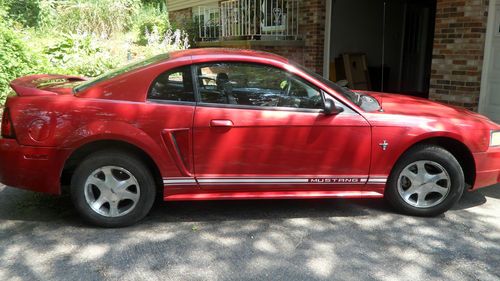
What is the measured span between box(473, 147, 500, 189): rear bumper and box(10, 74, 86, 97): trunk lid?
12.6 ft

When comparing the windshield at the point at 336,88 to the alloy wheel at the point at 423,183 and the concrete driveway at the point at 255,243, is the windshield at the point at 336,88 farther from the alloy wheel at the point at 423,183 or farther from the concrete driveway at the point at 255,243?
the concrete driveway at the point at 255,243

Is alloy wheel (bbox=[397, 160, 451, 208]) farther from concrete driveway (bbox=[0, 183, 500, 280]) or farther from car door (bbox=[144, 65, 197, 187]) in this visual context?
car door (bbox=[144, 65, 197, 187])

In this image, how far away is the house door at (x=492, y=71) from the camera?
6.87 metres

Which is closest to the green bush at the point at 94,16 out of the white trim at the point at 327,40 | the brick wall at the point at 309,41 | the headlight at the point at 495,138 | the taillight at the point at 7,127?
the brick wall at the point at 309,41

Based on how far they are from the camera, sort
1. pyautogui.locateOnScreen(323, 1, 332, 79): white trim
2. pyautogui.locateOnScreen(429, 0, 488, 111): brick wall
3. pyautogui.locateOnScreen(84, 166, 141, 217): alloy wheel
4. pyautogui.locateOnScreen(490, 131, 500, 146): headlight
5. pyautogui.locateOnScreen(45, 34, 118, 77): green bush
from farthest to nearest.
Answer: pyautogui.locateOnScreen(45, 34, 118, 77): green bush
pyautogui.locateOnScreen(323, 1, 332, 79): white trim
pyautogui.locateOnScreen(429, 0, 488, 111): brick wall
pyautogui.locateOnScreen(490, 131, 500, 146): headlight
pyautogui.locateOnScreen(84, 166, 141, 217): alloy wheel

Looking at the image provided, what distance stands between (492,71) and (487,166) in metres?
3.19

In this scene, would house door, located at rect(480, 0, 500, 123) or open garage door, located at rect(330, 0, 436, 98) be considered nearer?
house door, located at rect(480, 0, 500, 123)

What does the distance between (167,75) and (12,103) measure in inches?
53.0

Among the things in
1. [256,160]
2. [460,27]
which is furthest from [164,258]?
[460,27]

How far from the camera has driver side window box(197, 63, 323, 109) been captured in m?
4.23

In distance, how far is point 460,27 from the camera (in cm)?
719

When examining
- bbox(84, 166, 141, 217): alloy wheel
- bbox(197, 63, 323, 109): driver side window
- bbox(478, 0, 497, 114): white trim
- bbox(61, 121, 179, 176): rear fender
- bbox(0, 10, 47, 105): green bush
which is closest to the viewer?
bbox(61, 121, 179, 176): rear fender

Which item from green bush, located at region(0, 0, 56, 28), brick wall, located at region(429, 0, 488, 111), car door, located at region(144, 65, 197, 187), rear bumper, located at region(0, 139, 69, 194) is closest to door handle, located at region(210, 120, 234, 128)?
car door, located at region(144, 65, 197, 187)

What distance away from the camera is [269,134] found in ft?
13.5
